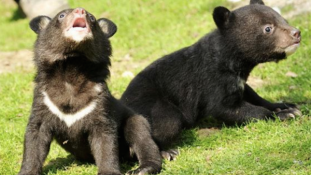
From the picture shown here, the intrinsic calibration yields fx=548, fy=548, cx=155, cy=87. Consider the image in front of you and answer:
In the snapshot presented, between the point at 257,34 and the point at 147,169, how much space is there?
259cm

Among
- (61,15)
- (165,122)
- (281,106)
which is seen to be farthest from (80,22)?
(281,106)

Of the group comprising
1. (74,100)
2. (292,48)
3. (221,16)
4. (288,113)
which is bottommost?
(288,113)

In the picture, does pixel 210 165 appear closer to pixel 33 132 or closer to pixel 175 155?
pixel 175 155

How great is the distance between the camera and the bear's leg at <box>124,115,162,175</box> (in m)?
5.69

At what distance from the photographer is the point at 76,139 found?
18.7 ft

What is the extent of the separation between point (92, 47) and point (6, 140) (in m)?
2.17

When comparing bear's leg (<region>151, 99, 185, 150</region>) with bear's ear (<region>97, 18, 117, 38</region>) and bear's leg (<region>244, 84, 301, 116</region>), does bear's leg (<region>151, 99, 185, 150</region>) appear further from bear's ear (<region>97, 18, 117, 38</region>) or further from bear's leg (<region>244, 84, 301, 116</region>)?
bear's ear (<region>97, 18, 117, 38</region>)

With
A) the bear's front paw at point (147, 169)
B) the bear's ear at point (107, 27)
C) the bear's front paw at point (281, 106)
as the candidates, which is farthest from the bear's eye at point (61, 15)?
the bear's front paw at point (281, 106)

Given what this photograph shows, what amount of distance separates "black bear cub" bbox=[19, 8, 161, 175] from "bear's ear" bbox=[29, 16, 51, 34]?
16 centimetres

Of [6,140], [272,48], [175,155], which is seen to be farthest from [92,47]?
[272,48]

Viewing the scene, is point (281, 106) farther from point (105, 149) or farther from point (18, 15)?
point (18, 15)

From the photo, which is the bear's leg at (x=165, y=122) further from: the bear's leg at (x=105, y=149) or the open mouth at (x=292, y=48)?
the open mouth at (x=292, y=48)

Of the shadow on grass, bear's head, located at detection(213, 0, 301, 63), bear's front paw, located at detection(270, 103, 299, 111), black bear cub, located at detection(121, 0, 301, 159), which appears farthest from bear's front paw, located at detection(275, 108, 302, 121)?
the shadow on grass

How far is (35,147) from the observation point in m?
5.49
